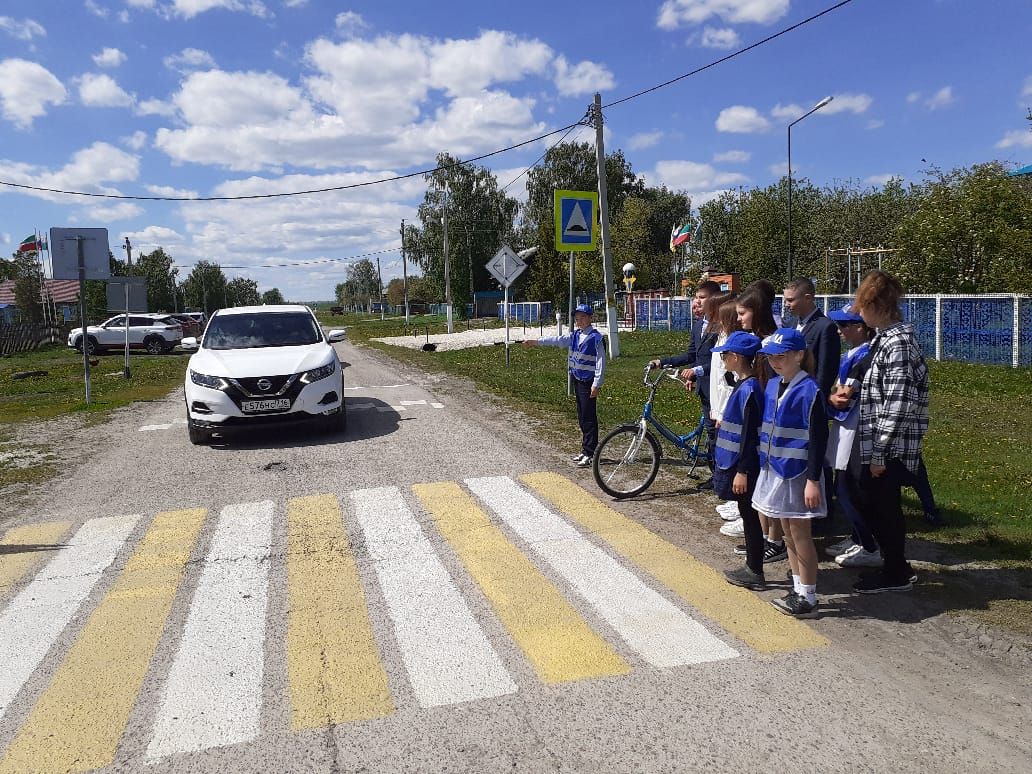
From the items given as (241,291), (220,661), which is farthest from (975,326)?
(241,291)

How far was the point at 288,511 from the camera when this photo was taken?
6676mm

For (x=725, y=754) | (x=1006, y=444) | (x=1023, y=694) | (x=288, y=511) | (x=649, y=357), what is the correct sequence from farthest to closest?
(x=649, y=357)
(x=1006, y=444)
(x=288, y=511)
(x=1023, y=694)
(x=725, y=754)

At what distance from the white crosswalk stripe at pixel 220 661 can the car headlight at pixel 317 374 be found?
160 inches

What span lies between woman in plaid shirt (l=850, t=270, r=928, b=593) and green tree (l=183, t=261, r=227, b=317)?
10354cm

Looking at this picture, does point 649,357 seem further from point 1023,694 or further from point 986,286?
point 1023,694

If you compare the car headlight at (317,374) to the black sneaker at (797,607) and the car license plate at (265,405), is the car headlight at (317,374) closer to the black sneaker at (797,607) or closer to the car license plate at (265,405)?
the car license plate at (265,405)

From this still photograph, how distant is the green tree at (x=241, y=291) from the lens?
115438 mm

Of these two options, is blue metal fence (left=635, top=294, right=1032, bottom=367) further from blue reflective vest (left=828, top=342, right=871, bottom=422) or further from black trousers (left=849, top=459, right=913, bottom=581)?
black trousers (left=849, top=459, right=913, bottom=581)

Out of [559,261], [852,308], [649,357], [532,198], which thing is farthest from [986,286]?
[532,198]

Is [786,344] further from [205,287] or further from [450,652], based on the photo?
[205,287]

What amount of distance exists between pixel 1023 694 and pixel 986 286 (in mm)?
23922

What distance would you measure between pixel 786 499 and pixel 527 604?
5.28 ft

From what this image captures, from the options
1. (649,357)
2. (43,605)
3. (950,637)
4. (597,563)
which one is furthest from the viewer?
(649,357)

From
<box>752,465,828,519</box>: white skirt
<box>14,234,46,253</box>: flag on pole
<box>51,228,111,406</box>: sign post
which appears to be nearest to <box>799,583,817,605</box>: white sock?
<box>752,465,828,519</box>: white skirt
